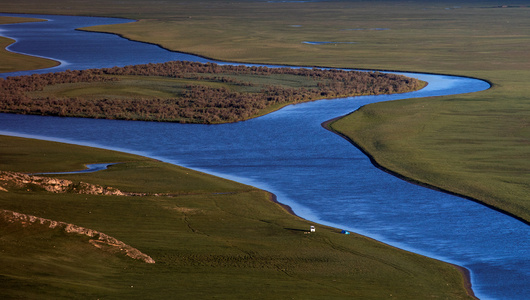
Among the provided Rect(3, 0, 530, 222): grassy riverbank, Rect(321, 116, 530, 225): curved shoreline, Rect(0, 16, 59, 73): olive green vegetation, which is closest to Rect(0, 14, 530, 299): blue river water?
Rect(321, 116, 530, 225): curved shoreline

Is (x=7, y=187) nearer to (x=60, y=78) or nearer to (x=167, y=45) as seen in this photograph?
(x=60, y=78)

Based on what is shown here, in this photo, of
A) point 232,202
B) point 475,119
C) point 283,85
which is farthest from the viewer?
point 283,85

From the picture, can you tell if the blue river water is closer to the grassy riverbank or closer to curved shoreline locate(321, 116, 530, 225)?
curved shoreline locate(321, 116, 530, 225)

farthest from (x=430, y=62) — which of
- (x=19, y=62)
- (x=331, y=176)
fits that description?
(x=331, y=176)

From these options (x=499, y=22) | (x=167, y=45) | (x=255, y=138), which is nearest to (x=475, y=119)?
(x=255, y=138)

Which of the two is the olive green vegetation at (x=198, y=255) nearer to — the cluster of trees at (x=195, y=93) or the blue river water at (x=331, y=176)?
the blue river water at (x=331, y=176)

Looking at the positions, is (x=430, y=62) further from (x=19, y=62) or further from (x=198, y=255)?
(x=198, y=255)
